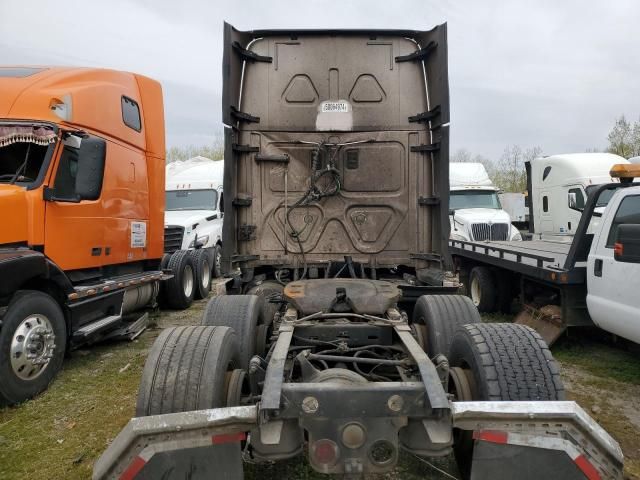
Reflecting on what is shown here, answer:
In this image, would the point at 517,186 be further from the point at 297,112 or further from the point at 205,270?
the point at 297,112

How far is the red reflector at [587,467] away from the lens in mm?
1853

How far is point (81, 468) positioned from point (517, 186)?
4053 cm

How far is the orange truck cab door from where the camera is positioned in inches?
173

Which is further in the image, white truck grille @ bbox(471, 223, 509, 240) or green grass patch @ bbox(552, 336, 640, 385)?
white truck grille @ bbox(471, 223, 509, 240)

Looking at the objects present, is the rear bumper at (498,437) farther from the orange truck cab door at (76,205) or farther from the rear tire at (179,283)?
the rear tire at (179,283)

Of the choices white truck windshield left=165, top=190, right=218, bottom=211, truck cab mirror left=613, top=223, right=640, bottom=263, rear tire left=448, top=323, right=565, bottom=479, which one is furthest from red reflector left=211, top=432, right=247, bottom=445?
white truck windshield left=165, top=190, right=218, bottom=211

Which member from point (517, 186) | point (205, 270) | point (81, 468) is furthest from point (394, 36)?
point (517, 186)

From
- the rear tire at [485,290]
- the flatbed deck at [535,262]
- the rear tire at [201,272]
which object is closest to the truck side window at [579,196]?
the flatbed deck at [535,262]

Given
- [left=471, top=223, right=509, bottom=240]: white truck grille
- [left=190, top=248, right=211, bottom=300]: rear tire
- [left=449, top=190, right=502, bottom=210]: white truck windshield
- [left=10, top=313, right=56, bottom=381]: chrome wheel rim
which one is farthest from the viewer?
[left=449, top=190, right=502, bottom=210]: white truck windshield

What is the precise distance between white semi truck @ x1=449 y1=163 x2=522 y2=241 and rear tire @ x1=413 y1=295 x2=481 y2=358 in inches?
277

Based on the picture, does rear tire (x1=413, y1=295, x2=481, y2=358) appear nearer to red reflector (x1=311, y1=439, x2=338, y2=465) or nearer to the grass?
red reflector (x1=311, y1=439, x2=338, y2=465)

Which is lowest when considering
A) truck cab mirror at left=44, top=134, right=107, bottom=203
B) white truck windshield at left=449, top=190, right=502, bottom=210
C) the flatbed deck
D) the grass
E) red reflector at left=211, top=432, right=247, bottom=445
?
the grass

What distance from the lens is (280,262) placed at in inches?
195

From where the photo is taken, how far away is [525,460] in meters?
1.90
